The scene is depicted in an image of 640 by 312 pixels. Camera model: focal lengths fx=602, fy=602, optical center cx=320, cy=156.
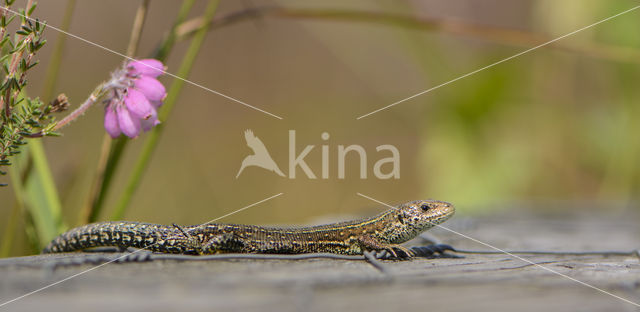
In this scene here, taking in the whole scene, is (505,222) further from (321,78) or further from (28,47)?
A: (321,78)

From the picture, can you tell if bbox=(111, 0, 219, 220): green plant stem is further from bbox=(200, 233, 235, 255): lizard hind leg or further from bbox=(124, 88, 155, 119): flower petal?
bbox=(124, 88, 155, 119): flower petal

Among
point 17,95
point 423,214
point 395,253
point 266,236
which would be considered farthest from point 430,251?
point 17,95

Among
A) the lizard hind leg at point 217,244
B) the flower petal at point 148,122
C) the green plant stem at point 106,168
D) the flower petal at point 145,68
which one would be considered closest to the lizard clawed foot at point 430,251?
the lizard hind leg at point 217,244

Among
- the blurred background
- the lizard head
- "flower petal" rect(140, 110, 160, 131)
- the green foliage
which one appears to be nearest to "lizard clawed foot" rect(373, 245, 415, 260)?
the lizard head

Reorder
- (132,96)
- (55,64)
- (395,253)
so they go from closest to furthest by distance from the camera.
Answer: (132,96), (395,253), (55,64)

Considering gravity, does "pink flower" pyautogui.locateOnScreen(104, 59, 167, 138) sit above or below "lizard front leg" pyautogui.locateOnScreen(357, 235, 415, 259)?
above

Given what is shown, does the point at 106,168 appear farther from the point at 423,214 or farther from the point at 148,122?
the point at 423,214

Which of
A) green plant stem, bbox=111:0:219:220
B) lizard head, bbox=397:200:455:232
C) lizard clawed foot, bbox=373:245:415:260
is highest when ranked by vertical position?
green plant stem, bbox=111:0:219:220
